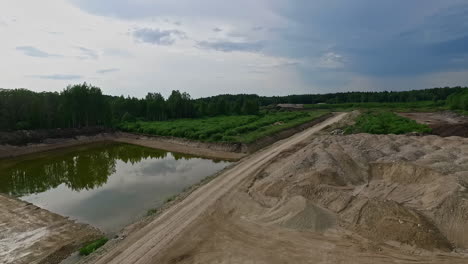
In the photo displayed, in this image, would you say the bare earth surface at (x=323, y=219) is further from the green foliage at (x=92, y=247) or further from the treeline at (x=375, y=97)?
the treeline at (x=375, y=97)

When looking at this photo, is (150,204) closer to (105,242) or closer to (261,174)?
(105,242)

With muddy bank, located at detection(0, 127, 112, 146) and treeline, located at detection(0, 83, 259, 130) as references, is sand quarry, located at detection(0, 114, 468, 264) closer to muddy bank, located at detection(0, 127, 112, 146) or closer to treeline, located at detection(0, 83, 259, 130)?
muddy bank, located at detection(0, 127, 112, 146)

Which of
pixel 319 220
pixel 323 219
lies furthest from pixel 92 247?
pixel 323 219

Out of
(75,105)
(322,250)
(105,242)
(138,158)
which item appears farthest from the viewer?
(75,105)

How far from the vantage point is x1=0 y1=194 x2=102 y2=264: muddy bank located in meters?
12.7

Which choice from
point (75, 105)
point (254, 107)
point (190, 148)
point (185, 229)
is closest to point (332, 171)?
point (185, 229)

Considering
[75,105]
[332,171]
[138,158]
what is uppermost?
[75,105]

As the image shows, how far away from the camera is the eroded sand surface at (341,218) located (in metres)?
11.6

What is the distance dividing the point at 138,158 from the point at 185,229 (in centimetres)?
2553

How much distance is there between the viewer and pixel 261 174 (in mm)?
23141

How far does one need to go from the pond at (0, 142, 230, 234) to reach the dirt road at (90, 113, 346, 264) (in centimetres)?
255

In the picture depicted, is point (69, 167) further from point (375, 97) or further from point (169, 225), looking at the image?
point (375, 97)

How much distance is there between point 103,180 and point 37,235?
11.9 metres

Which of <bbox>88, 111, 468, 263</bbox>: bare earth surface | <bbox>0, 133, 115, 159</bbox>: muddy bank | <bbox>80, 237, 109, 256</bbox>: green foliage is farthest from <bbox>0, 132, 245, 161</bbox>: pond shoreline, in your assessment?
<bbox>80, 237, 109, 256</bbox>: green foliage
